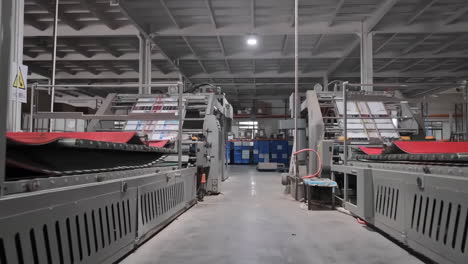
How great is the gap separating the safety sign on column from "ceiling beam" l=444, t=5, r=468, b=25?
907 centimetres

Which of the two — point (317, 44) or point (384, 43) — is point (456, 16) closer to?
point (384, 43)

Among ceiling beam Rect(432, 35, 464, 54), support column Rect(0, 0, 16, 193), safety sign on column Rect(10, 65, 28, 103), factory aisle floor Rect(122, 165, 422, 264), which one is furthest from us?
ceiling beam Rect(432, 35, 464, 54)

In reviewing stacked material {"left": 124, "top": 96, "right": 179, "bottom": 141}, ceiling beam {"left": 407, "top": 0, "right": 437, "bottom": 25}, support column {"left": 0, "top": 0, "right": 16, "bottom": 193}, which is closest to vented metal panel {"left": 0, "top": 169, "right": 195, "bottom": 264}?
support column {"left": 0, "top": 0, "right": 16, "bottom": 193}

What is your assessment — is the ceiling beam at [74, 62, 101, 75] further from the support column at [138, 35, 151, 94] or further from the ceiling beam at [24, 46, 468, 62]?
the support column at [138, 35, 151, 94]

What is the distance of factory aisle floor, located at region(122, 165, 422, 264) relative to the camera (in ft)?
7.01

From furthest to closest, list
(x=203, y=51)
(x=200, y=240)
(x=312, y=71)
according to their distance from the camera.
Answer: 1. (x=312, y=71)
2. (x=203, y=51)
3. (x=200, y=240)

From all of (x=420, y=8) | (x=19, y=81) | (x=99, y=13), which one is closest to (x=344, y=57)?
(x=420, y=8)

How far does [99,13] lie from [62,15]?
41.8 inches

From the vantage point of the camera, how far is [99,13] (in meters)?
7.45

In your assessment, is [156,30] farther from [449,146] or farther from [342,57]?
[449,146]

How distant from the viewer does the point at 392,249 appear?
7.77 ft

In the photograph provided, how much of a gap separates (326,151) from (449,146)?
203 centimetres

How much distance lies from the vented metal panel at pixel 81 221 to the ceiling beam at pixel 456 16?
832 centimetres

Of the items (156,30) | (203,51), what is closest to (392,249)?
(156,30)
